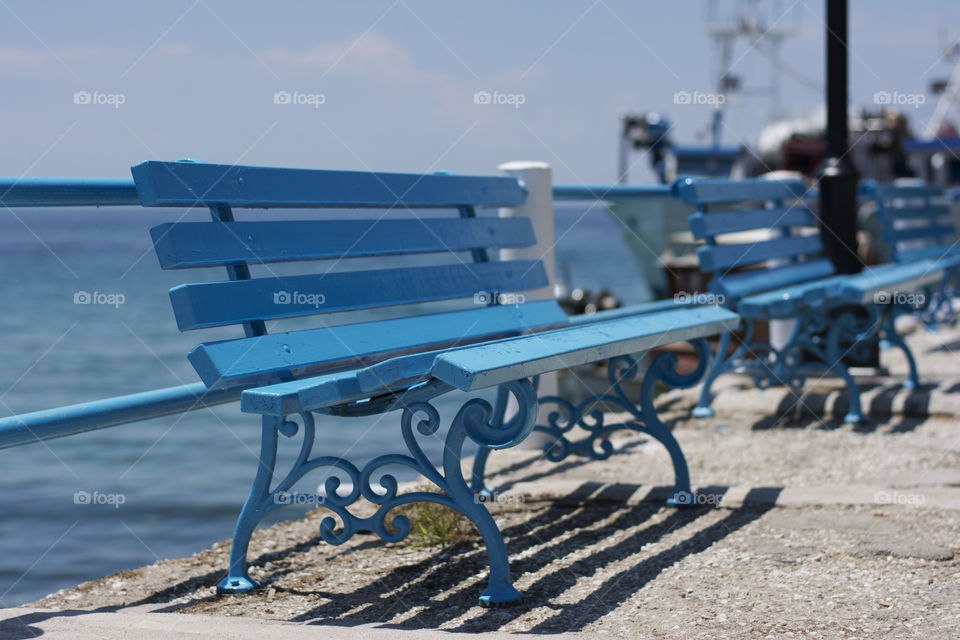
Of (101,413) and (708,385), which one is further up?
(101,413)

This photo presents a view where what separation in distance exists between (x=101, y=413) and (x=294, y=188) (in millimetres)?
787

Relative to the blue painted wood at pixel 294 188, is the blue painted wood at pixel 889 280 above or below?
below

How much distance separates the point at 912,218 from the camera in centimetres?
795

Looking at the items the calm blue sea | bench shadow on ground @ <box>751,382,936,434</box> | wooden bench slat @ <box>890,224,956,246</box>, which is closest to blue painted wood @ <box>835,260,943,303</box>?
bench shadow on ground @ <box>751,382,936,434</box>

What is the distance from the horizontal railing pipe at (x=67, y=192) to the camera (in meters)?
2.60

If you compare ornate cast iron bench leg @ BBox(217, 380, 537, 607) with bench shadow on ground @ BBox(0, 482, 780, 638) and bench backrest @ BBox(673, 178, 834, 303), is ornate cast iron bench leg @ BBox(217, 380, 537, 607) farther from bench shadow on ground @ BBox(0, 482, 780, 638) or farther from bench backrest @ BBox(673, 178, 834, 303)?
bench backrest @ BBox(673, 178, 834, 303)

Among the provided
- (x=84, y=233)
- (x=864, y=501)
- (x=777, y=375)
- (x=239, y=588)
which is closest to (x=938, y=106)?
(x=777, y=375)

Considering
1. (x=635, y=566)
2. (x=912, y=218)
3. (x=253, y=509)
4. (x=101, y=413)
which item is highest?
(x=912, y=218)

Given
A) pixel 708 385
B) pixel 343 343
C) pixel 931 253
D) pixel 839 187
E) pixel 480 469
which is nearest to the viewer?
pixel 343 343

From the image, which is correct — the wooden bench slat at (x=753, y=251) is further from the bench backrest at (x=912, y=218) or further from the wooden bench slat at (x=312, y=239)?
the wooden bench slat at (x=312, y=239)

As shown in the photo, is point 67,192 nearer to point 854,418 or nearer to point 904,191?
point 854,418

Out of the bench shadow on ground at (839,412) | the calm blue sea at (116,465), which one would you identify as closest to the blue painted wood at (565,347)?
the calm blue sea at (116,465)

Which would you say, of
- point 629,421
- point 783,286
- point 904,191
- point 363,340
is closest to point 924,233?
point 904,191

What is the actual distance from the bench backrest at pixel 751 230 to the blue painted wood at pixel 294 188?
129 cm
